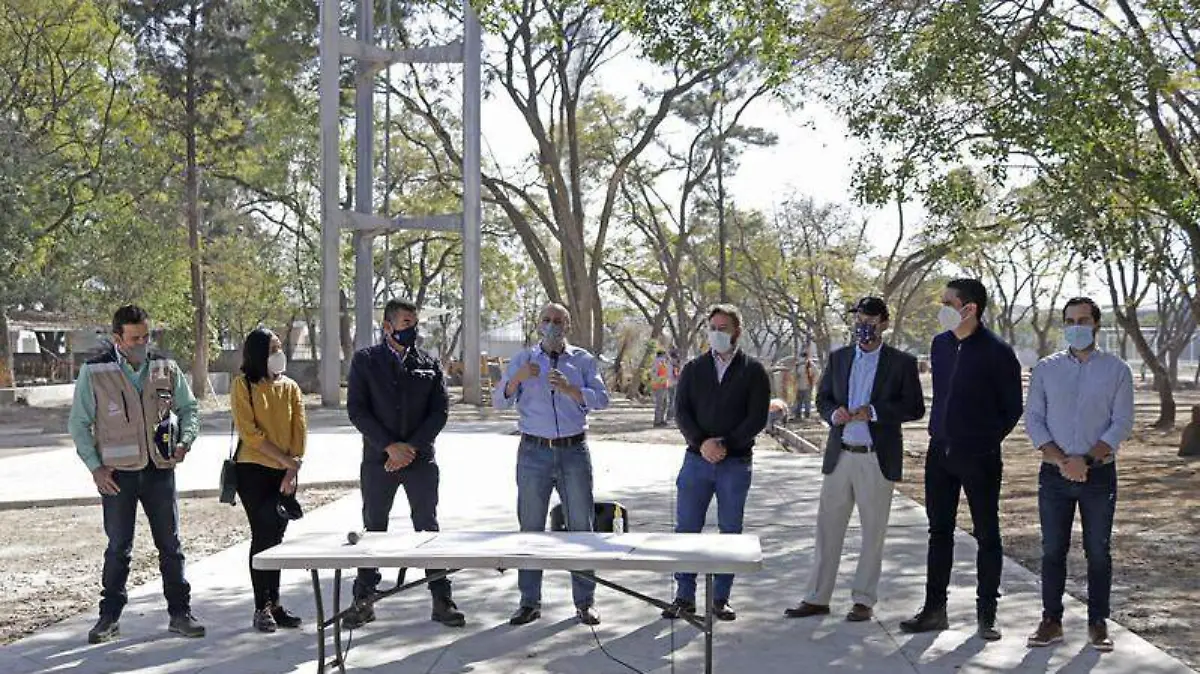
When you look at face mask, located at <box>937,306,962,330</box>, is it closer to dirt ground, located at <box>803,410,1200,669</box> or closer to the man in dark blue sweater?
the man in dark blue sweater

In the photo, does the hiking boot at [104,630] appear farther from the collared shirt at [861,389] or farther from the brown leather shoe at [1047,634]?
the brown leather shoe at [1047,634]

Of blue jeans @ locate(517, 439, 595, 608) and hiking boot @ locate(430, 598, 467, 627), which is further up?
blue jeans @ locate(517, 439, 595, 608)

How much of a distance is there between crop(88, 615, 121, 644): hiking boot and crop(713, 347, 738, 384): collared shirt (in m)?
3.42

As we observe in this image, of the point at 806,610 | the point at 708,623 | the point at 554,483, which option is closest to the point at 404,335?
the point at 554,483

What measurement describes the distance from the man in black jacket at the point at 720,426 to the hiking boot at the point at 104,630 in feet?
9.47

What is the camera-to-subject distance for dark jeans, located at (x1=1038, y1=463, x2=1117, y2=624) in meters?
6.48

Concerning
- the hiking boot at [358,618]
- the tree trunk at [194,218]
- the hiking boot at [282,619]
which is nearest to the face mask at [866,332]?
the hiking boot at [358,618]

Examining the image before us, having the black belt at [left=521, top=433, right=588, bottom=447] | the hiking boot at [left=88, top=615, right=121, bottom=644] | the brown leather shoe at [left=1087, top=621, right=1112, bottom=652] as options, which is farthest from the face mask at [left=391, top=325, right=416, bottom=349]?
the brown leather shoe at [left=1087, top=621, right=1112, bottom=652]

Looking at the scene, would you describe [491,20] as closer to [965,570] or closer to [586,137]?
[965,570]

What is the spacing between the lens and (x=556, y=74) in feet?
104

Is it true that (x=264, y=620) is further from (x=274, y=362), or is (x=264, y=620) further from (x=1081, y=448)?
(x=1081, y=448)

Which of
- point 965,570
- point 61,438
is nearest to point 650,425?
point 61,438

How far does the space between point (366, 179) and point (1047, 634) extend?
70.8 ft

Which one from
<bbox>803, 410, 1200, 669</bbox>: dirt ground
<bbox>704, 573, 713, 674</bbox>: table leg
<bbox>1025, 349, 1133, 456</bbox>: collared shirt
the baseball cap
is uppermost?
the baseball cap
